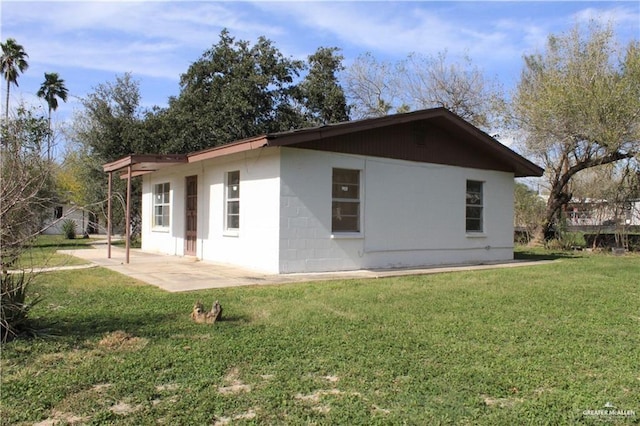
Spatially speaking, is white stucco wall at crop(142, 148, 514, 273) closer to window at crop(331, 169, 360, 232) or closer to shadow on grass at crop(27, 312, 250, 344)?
window at crop(331, 169, 360, 232)

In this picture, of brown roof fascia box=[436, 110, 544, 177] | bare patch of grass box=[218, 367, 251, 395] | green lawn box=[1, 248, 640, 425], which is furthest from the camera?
brown roof fascia box=[436, 110, 544, 177]

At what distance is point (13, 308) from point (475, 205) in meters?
11.8

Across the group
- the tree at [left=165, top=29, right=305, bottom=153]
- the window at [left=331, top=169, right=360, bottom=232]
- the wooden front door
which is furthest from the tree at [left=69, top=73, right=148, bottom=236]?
the window at [left=331, top=169, right=360, bottom=232]

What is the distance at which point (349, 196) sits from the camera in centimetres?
1139

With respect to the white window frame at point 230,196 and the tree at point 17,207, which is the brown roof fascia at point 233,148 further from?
the tree at point 17,207

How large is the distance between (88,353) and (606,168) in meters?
21.2

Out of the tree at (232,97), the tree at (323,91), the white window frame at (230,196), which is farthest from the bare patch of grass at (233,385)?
the tree at (323,91)

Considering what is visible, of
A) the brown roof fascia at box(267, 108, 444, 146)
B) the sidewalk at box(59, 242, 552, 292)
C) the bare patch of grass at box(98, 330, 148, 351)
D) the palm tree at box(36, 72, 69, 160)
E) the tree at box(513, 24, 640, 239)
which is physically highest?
the palm tree at box(36, 72, 69, 160)

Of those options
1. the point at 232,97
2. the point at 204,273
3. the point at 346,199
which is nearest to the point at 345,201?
the point at 346,199

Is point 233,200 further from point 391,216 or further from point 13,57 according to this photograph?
point 13,57

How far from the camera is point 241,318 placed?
6.19m

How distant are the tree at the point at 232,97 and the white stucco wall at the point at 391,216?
11.7 meters

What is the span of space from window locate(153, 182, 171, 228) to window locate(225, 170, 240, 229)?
414 cm

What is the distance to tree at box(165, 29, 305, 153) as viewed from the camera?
2212cm
